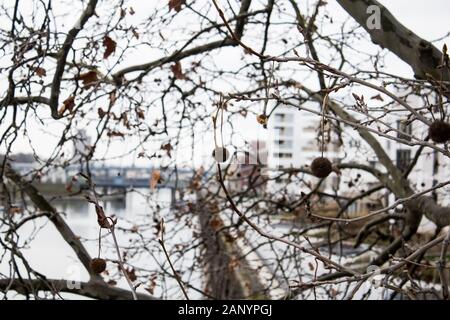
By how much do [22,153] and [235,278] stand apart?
4577 millimetres

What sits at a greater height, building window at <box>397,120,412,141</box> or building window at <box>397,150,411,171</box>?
building window at <box>397,150,411,171</box>

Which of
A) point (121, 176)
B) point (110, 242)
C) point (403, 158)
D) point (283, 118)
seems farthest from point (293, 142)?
point (121, 176)

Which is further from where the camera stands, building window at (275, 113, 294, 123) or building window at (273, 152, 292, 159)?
building window at (273, 152, 292, 159)

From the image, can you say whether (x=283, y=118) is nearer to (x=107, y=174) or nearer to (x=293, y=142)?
(x=293, y=142)

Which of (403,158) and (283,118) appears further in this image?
(283,118)

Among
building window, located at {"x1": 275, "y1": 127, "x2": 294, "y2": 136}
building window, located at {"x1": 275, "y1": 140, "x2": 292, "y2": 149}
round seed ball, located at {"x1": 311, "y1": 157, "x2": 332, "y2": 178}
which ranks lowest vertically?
round seed ball, located at {"x1": 311, "y1": 157, "x2": 332, "y2": 178}

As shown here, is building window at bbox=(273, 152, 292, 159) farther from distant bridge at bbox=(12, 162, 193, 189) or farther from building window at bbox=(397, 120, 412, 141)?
building window at bbox=(397, 120, 412, 141)

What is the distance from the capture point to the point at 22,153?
336 cm

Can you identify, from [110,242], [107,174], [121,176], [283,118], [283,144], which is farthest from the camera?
A: [283,118]

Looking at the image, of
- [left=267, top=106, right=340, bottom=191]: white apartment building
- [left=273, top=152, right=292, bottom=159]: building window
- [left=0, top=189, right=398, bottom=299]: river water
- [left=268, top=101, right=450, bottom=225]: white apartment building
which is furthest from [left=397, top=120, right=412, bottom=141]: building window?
[left=273, top=152, right=292, bottom=159]: building window

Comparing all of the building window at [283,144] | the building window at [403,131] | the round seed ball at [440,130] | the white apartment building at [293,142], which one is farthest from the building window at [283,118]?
the round seed ball at [440,130]

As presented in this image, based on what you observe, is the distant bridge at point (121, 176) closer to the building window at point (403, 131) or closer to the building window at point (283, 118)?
the building window at point (283, 118)
